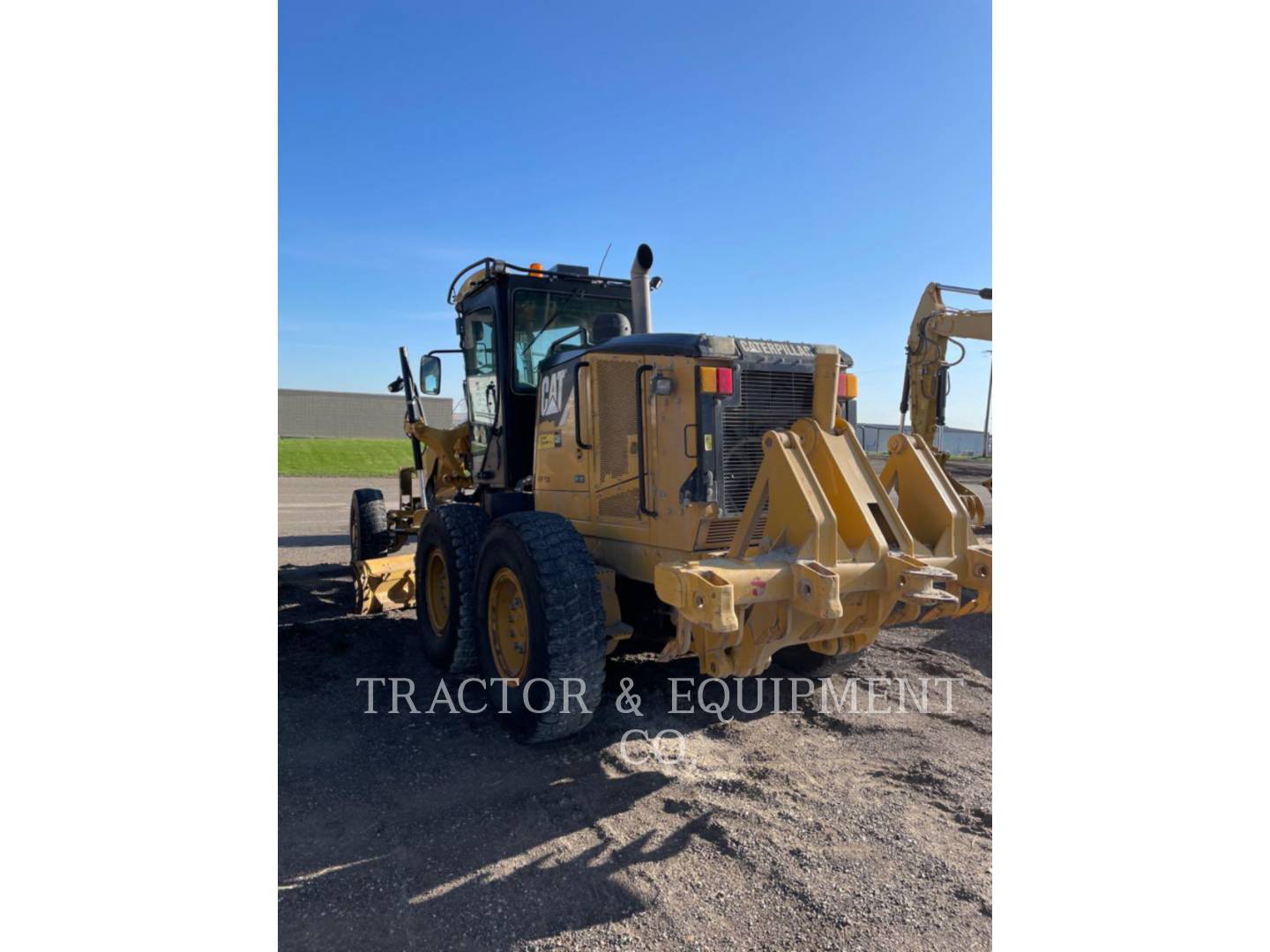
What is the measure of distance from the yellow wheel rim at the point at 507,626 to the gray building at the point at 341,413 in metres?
36.0

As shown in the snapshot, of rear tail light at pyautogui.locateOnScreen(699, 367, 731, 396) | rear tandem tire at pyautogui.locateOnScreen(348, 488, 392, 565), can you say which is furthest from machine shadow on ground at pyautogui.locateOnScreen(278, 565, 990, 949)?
rear tandem tire at pyautogui.locateOnScreen(348, 488, 392, 565)

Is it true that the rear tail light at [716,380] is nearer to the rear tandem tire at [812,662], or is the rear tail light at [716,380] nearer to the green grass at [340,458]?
the rear tandem tire at [812,662]

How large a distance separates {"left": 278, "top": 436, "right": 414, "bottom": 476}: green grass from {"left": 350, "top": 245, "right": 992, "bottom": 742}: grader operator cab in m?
22.0

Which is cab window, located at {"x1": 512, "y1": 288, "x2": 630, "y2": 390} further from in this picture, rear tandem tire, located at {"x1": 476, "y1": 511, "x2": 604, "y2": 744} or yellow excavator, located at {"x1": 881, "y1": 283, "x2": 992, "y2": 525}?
yellow excavator, located at {"x1": 881, "y1": 283, "x2": 992, "y2": 525}

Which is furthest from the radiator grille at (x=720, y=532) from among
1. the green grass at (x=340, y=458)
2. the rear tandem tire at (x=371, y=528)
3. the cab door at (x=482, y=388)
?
the green grass at (x=340, y=458)

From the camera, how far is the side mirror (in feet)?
21.1

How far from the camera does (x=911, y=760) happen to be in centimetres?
400

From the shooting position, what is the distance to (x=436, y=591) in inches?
228

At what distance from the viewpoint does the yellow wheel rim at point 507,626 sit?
14.0 feet

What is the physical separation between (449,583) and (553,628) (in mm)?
1774

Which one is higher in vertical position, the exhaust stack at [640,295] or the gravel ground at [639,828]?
the exhaust stack at [640,295]

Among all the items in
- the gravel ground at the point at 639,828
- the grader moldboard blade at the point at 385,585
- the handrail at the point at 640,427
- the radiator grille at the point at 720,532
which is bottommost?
the gravel ground at the point at 639,828

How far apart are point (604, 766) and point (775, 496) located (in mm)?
1705

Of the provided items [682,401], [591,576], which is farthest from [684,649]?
[682,401]
